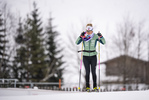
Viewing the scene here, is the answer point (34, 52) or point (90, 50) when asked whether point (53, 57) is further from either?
point (90, 50)

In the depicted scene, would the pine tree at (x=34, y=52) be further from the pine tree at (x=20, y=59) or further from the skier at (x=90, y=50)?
the skier at (x=90, y=50)

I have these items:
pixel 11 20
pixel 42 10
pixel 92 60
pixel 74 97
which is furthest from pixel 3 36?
pixel 74 97

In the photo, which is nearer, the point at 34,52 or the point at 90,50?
the point at 90,50

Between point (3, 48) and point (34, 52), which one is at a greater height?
point (3, 48)

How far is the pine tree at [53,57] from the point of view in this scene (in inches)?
1029

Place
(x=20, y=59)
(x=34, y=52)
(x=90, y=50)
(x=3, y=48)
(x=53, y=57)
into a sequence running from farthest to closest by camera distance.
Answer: (x=53, y=57) → (x=20, y=59) → (x=34, y=52) → (x=3, y=48) → (x=90, y=50)

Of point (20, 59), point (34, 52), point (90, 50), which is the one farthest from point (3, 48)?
point (90, 50)

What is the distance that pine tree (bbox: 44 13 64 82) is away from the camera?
85.7 feet

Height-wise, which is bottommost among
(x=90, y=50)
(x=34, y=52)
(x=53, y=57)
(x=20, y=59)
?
(x=90, y=50)

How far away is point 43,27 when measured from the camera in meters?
28.0

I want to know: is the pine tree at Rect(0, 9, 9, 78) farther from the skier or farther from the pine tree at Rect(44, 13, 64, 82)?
the skier

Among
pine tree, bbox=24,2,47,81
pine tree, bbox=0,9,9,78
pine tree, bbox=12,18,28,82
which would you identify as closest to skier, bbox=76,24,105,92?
pine tree, bbox=0,9,9,78

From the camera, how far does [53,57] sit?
89.1ft

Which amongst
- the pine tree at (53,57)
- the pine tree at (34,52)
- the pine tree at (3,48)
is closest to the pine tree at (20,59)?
the pine tree at (34,52)
